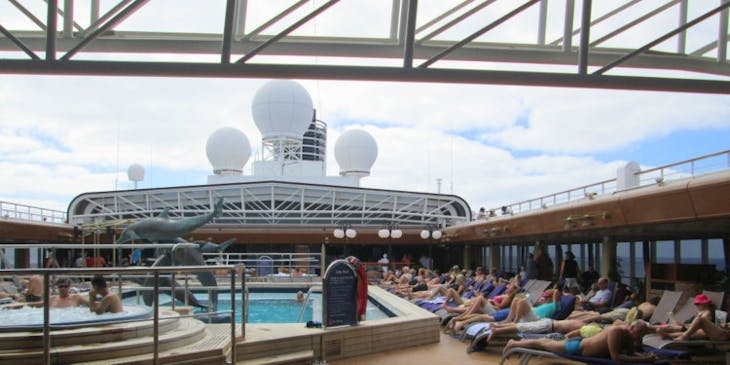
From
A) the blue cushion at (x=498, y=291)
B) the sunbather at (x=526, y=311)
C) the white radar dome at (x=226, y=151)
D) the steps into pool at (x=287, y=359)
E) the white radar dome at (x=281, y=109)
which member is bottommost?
the blue cushion at (x=498, y=291)

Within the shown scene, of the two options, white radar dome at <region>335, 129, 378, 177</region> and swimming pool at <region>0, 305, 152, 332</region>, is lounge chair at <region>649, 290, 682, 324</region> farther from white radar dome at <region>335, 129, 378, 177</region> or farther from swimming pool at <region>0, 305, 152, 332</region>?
white radar dome at <region>335, 129, 378, 177</region>

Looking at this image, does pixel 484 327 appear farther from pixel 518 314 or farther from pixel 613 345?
pixel 613 345

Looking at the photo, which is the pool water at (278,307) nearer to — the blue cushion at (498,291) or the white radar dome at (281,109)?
the blue cushion at (498,291)

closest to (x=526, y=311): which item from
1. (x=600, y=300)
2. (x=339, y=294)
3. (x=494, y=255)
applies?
(x=339, y=294)

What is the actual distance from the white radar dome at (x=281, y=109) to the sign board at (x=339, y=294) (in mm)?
34879

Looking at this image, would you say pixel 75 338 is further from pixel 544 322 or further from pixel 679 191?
pixel 679 191

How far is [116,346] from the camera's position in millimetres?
5840

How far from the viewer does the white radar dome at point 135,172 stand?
43.8 metres

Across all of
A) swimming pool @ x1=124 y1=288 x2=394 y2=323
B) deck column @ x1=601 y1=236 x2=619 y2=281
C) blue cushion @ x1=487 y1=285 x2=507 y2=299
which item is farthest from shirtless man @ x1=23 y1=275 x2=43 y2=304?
deck column @ x1=601 y1=236 x2=619 y2=281

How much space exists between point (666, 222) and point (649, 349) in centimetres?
397

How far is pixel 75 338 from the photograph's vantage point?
5875 mm

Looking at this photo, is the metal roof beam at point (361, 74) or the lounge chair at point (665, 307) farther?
the lounge chair at point (665, 307)

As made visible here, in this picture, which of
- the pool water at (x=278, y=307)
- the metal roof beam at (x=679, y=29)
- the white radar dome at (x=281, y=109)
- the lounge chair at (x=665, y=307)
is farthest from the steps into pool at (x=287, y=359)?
the white radar dome at (x=281, y=109)

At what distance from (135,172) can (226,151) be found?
6.68 meters
